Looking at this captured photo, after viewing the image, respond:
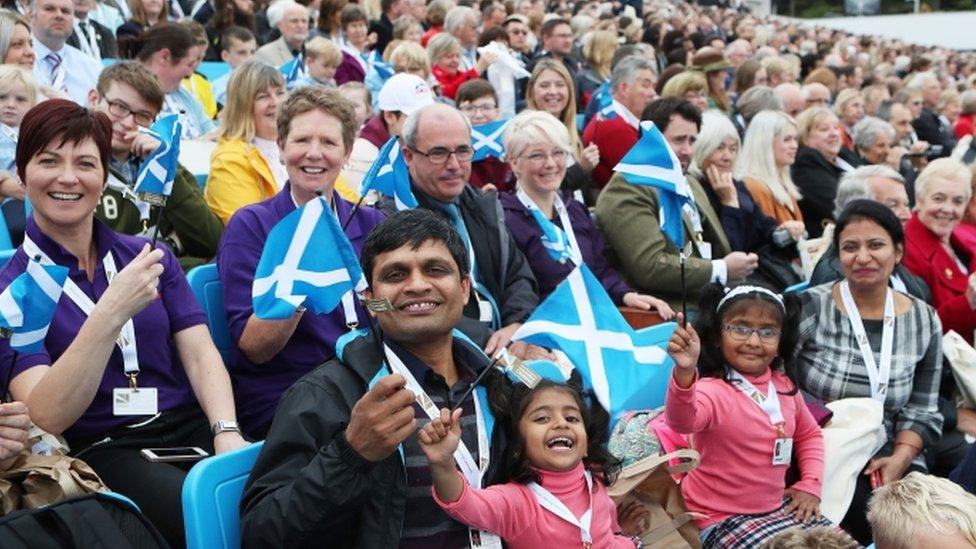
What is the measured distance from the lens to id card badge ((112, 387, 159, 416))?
3350 mm

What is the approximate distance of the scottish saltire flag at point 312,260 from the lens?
10.3 ft

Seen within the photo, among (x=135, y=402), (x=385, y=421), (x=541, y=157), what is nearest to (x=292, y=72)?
(x=541, y=157)

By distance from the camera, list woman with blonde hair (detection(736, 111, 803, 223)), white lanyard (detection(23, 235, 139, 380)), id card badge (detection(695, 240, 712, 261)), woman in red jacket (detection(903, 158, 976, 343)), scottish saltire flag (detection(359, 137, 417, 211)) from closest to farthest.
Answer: white lanyard (detection(23, 235, 139, 380))
scottish saltire flag (detection(359, 137, 417, 211))
id card badge (detection(695, 240, 712, 261))
woman in red jacket (detection(903, 158, 976, 343))
woman with blonde hair (detection(736, 111, 803, 223))

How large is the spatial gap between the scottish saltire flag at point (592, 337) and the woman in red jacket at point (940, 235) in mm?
2786

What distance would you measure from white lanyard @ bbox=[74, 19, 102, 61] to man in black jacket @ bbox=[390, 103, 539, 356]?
12.4ft

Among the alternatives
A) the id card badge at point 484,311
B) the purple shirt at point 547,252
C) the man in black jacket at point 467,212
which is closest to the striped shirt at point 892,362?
the purple shirt at point 547,252

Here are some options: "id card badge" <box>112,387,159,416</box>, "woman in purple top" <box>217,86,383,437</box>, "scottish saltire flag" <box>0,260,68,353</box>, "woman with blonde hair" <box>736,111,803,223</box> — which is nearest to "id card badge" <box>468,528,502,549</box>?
"woman in purple top" <box>217,86,383,437</box>

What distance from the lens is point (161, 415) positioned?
3439mm

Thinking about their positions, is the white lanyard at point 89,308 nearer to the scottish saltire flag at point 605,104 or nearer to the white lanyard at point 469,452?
the white lanyard at point 469,452

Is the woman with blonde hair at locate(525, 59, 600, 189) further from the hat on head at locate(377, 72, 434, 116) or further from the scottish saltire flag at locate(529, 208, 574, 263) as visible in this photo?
the scottish saltire flag at locate(529, 208, 574, 263)

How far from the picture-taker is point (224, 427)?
339 centimetres

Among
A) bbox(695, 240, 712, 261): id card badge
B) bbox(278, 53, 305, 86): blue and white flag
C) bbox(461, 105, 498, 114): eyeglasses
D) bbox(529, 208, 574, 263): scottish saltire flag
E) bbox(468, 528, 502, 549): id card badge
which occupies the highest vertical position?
bbox(278, 53, 305, 86): blue and white flag

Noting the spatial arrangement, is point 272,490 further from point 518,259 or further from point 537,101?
point 537,101

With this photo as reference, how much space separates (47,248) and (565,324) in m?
1.50
